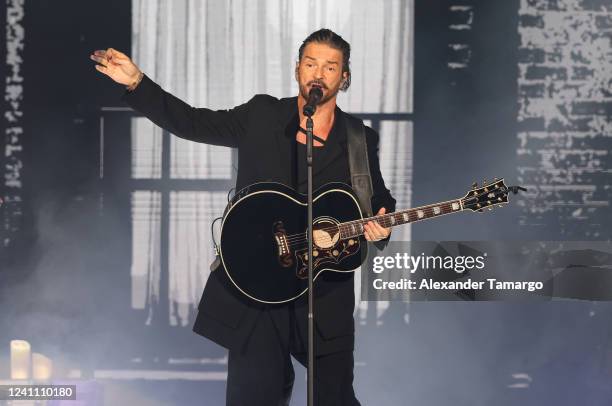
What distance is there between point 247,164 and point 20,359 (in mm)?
1962

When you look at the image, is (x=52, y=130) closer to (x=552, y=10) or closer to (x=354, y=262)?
(x=354, y=262)

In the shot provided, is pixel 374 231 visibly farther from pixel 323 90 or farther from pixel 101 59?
pixel 101 59

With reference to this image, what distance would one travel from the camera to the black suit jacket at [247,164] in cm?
371

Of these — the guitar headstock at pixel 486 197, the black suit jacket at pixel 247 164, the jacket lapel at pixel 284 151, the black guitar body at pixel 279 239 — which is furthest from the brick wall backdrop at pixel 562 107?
the jacket lapel at pixel 284 151

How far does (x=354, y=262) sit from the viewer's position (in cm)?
379

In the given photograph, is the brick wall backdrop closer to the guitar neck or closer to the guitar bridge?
the guitar neck

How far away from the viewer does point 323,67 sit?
3830 mm

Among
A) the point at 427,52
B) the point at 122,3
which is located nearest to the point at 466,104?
the point at 427,52

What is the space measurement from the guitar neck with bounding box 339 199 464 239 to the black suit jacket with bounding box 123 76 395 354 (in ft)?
0.37

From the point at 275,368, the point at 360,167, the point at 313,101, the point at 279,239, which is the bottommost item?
the point at 275,368

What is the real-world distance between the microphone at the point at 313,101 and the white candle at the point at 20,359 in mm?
2489

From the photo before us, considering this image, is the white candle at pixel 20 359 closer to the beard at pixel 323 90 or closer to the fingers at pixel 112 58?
the fingers at pixel 112 58

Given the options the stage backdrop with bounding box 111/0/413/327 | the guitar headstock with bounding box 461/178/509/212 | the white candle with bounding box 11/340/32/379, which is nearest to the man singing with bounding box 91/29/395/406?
the guitar headstock with bounding box 461/178/509/212

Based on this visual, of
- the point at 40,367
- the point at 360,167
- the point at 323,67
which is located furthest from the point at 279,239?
the point at 40,367
